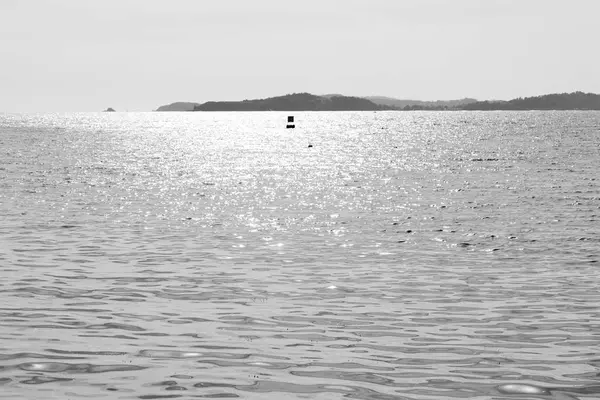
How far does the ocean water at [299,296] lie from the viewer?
16.2 m

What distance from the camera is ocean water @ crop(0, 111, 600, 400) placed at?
1625cm

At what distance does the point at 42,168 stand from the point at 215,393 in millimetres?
78889

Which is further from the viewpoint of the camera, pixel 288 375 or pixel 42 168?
pixel 42 168

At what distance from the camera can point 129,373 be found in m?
16.4

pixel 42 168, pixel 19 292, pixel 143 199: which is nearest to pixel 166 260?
pixel 19 292

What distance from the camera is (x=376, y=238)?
39594 mm

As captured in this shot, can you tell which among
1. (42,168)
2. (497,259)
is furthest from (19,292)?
(42,168)

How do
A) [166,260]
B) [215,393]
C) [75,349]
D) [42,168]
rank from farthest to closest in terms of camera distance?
[42,168] → [166,260] → [75,349] → [215,393]

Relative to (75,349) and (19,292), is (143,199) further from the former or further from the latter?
(75,349)

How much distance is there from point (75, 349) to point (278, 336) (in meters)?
4.50

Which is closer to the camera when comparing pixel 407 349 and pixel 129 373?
pixel 129 373

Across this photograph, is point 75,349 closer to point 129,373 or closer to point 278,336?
point 129,373

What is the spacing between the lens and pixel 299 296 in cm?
2512

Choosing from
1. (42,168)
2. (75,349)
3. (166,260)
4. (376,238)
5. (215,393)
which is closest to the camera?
(215,393)
